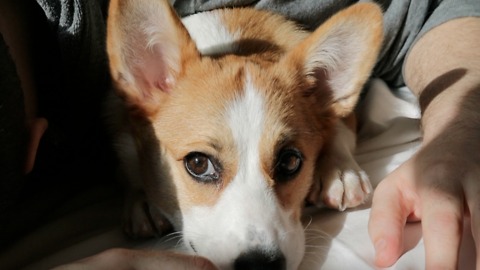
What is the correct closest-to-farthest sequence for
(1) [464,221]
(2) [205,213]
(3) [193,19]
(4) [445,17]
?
1. (1) [464,221]
2. (2) [205,213]
3. (3) [193,19]
4. (4) [445,17]

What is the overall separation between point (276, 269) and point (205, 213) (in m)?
0.18

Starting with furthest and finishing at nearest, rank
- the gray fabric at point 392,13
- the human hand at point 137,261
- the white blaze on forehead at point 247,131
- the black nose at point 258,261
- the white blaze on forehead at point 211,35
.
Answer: the gray fabric at point 392,13
the white blaze on forehead at point 211,35
the white blaze on forehead at point 247,131
the black nose at point 258,261
the human hand at point 137,261

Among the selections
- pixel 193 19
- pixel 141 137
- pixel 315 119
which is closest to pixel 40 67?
pixel 141 137

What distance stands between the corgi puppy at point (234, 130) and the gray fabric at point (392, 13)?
0.75 ft

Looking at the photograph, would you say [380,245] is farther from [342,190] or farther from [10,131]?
[10,131]

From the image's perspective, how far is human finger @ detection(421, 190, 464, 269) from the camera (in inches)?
33.0

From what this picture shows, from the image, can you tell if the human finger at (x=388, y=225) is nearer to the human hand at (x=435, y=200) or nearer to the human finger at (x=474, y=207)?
the human hand at (x=435, y=200)

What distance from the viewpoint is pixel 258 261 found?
924mm

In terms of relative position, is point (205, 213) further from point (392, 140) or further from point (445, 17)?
point (445, 17)

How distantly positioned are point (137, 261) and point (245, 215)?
22 cm

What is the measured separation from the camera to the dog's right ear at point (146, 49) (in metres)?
1.08

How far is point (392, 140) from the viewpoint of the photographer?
4.48 ft

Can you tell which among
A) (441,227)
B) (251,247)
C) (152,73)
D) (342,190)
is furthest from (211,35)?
(441,227)

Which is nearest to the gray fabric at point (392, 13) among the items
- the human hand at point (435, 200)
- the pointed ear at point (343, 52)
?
the pointed ear at point (343, 52)
